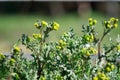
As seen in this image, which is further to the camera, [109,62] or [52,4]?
[52,4]

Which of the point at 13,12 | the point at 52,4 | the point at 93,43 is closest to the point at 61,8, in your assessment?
the point at 52,4

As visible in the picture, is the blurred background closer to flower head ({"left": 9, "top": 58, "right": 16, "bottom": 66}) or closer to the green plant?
the green plant

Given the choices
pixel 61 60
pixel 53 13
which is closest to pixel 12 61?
pixel 61 60

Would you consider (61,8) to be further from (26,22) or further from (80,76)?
(80,76)

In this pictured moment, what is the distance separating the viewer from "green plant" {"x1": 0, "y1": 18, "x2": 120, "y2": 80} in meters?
2.22

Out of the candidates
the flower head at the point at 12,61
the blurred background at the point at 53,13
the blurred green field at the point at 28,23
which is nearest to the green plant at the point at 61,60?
the flower head at the point at 12,61

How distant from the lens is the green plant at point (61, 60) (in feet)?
7.28

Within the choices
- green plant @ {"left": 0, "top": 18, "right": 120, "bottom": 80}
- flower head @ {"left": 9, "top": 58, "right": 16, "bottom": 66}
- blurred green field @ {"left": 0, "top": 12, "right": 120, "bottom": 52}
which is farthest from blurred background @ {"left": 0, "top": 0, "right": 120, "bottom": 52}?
flower head @ {"left": 9, "top": 58, "right": 16, "bottom": 66}

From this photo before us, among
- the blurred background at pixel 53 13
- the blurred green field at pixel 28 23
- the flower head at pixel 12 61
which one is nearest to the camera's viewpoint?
the flower head at pixel 12 61

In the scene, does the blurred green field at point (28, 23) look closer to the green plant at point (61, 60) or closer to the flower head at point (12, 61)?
the green plant at point (61, 60)

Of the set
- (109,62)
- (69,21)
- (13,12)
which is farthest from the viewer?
(13,12)

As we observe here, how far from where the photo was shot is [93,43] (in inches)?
95.6

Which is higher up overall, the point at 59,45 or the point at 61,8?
the point at 61,8

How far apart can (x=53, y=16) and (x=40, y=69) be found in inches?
501
